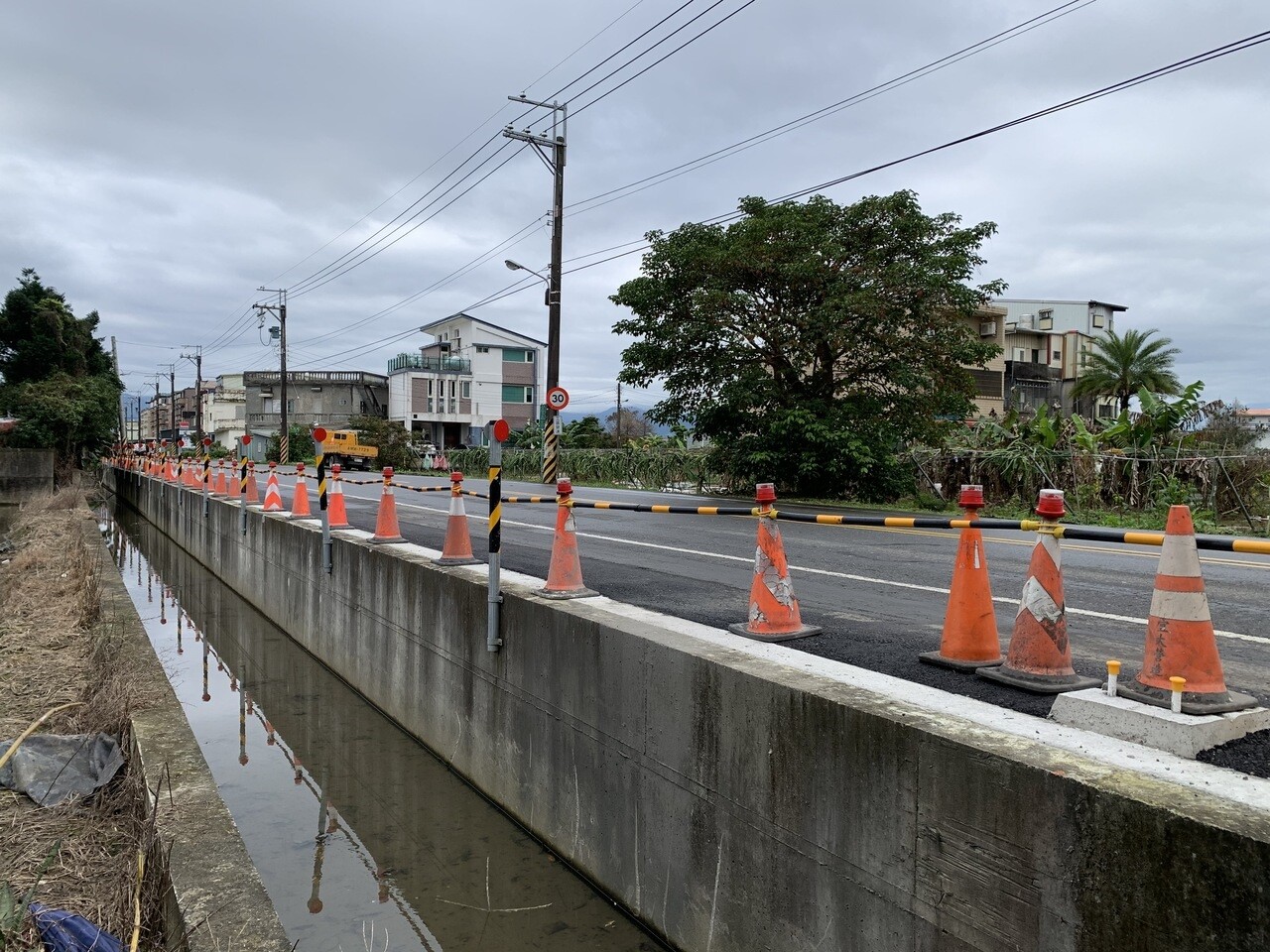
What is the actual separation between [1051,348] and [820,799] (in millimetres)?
61729

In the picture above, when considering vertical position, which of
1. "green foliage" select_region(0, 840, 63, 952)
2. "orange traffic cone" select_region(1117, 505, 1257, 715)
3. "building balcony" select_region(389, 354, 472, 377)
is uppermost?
"building balcony" select_region(389, 354, 472, 377)

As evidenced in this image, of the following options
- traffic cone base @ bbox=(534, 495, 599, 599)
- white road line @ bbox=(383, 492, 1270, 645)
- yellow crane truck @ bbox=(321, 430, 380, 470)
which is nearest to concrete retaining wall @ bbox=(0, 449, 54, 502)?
yellow crane truck @ bbox=(321, 430, 380, 470)

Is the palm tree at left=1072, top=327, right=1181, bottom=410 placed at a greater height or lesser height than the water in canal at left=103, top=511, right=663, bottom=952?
greater

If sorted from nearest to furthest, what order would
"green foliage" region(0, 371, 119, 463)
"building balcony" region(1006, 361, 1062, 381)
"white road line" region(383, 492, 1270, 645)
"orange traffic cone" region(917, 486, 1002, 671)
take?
"orange traffic cone" region(917, 486, 1002, 671), "white road line" region(383, 492, 1270, 645), "green foliage" region(0, 371, 119, 463), "building balcony" region(1006, 361, 1062, 381)

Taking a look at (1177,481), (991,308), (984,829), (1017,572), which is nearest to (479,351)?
(991,308)

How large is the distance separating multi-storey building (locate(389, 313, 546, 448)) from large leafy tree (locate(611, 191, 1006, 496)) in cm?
4436

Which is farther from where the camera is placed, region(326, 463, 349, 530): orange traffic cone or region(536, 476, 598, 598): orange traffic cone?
region(326, 463, 349, 530): orange traffic cone

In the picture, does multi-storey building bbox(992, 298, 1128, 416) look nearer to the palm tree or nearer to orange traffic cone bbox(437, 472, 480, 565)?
the palm tree

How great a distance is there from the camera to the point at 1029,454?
60.7 feet

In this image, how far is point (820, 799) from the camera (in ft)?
10.9

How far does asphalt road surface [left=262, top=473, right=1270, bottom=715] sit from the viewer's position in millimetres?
4723

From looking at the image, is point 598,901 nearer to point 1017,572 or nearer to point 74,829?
point 74,829

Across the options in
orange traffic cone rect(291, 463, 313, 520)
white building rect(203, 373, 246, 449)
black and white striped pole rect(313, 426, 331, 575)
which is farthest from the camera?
white building rect(203, 373, 246, 449)

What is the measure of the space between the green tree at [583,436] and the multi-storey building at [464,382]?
18.8m
